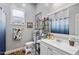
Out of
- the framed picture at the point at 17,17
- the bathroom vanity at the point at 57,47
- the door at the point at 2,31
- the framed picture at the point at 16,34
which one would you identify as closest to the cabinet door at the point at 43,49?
the bathroom vanity at the point at 57,47

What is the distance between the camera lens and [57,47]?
158 cm

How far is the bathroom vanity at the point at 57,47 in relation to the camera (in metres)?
1.49

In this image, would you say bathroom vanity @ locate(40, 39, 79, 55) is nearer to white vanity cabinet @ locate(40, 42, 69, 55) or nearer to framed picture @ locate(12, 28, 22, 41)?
white vanity cabinet @ locate(40, 42, 69, 55)

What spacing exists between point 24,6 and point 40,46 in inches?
28.2

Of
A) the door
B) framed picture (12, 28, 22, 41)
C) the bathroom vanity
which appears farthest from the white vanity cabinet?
the door

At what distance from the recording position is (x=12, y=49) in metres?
1.66

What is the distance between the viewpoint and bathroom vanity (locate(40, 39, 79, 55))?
1.49 metres

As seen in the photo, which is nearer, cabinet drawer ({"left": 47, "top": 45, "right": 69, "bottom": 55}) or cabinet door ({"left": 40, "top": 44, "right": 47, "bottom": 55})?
cabinet drawer ({"left": 47, "top": 45, "right": 69, "bottom": 55})

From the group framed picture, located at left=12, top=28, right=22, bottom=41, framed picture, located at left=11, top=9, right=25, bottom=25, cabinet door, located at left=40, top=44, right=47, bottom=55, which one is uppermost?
framed picture, located at left=11, top=9, right=25, bottom=25

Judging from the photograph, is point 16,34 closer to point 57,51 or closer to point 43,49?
point 43,49

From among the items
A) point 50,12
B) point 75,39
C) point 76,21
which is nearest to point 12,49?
point 50,12

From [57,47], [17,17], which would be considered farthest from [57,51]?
[17,17]
